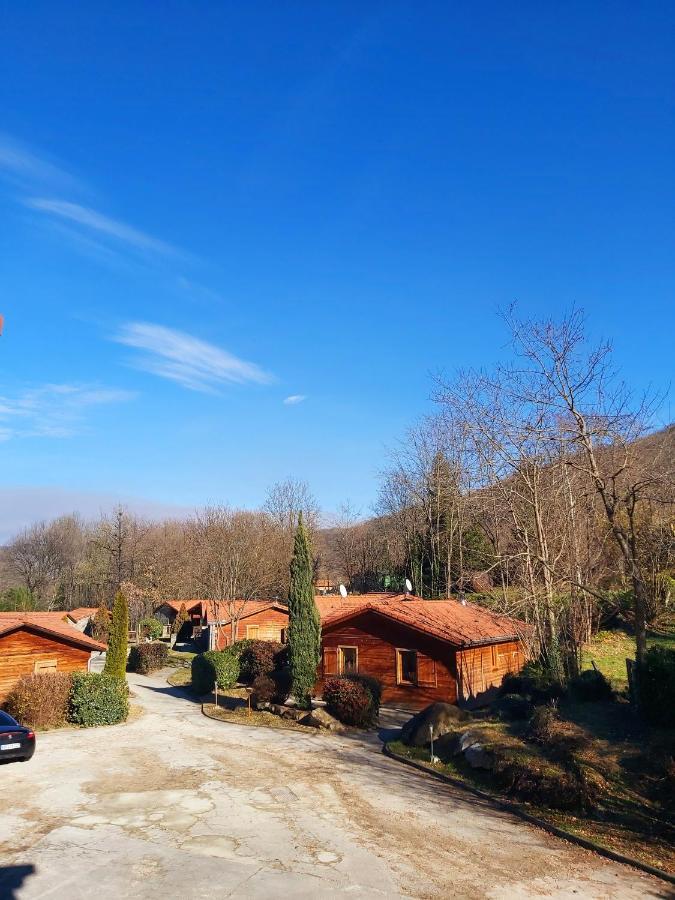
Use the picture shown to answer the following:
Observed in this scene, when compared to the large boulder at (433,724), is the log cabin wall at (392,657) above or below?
above

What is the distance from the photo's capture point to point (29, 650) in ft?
80.9

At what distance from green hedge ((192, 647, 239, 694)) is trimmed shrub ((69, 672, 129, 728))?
6419 millimetres

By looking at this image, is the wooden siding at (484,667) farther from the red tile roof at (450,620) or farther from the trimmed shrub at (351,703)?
the trimmed shrub at (351,703)

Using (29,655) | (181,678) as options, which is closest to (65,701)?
(29,655)

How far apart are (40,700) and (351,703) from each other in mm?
10953

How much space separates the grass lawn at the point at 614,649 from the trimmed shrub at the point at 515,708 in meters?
7.28

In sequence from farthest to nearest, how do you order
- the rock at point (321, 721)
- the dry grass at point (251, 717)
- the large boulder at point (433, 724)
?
1. the dry grass at point (251, 717)
2. the rock at point (321, 721)
3. the large boulder at point (433, 724)

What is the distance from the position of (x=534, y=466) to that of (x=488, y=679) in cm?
1052

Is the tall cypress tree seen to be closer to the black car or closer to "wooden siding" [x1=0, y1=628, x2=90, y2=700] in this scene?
"wooden siding" [x1=0, y1=628, x2=90, y2=700]

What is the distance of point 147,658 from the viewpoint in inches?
1539

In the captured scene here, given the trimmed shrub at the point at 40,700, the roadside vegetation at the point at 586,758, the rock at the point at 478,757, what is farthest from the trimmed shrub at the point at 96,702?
the rock at the point at 478,757

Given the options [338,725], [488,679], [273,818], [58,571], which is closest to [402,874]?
[273,818]

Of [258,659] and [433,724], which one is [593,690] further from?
[258,659]

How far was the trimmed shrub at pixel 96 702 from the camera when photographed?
2217cm
